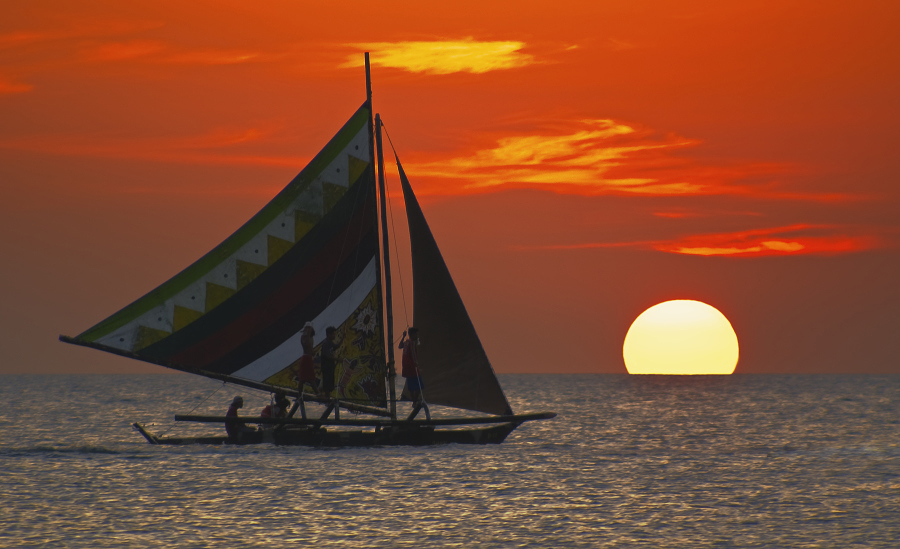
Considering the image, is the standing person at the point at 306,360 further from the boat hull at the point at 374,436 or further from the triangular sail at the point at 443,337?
the triangular sail at the point at 443,337

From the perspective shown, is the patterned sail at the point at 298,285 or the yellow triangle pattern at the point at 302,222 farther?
the yellow triangle pattern at the point at 302,222

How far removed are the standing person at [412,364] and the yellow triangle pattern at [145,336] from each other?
6196 millimetres

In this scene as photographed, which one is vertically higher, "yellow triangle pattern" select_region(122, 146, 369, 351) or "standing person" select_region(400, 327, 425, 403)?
"yellow triangle pattern" select_region(122, 146, 369, 351)

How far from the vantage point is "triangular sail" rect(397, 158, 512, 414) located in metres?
29.7

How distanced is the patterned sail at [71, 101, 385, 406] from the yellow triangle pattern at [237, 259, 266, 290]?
0.03 meters

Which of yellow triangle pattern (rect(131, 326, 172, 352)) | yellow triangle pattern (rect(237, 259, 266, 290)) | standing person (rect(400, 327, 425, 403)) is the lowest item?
standing person (rect(400, 327, 425, 403))

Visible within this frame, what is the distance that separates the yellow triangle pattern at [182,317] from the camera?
2897cm

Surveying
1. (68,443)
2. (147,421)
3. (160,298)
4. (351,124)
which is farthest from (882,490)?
(147,421)

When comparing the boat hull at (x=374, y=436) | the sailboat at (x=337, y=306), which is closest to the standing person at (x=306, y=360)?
the sailboat at (x=337, y=306)

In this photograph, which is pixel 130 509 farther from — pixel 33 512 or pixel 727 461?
pixel 727 461

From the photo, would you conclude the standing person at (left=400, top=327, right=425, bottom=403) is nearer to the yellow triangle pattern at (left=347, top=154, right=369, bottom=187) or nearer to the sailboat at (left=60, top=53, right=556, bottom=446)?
the sailboat at (left=60, top=53, right=556, bottom=446)

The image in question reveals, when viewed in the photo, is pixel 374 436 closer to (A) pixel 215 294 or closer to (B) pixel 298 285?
(B) pixel 298 285

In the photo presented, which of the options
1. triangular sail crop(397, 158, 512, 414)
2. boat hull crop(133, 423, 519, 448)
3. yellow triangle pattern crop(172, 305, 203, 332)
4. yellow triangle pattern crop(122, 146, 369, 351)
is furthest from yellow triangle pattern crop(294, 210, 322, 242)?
boat hull crop(133, 423, 519, 448)

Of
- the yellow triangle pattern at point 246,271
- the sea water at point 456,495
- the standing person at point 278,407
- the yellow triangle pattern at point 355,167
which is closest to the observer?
the sea water at point 456,495
